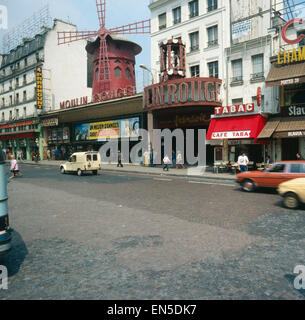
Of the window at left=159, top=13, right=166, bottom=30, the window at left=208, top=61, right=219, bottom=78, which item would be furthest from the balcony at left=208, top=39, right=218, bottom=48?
the window at left=159, top=13, right=166, bottom=30

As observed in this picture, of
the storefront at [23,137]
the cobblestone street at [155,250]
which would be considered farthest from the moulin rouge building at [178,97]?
the storefront at [23,137]

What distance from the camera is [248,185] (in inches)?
511

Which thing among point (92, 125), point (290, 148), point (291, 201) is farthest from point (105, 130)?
point (291, 201)

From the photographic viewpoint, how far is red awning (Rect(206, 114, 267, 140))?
19688 millimetres

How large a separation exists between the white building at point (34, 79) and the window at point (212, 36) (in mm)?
29140

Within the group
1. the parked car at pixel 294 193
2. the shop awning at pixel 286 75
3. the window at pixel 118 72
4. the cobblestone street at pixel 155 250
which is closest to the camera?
the cobblestone street at pixel 155 250

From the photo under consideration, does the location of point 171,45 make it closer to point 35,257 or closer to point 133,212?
point 133,212

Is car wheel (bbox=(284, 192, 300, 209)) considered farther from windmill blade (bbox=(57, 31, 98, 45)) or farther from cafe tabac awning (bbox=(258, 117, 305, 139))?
windmill blade (bbox=(57, 31, 98, 45))

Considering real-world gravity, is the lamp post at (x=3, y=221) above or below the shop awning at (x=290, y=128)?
below

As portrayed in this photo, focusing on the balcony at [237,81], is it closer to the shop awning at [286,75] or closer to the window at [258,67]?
the window at [258,67]

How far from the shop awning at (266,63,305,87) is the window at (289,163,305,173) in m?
9.08

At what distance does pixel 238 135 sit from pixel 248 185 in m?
8.03

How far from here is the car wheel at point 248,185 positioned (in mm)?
12858
